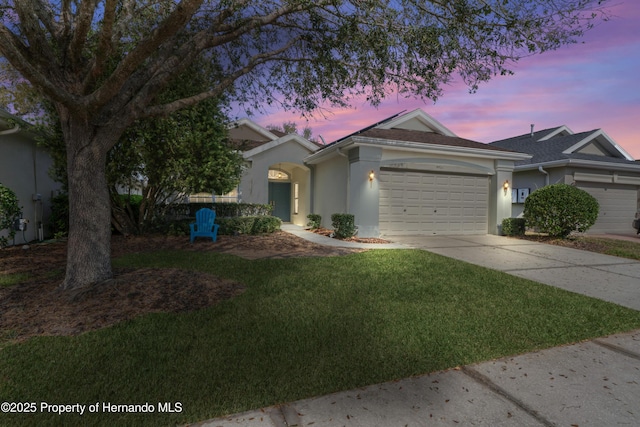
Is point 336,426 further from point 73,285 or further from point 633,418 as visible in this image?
point 73,285

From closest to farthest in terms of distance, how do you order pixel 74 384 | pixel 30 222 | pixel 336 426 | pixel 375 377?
pixel 336 426, pixel 74 384, pixel 375 377, pixel 30 222

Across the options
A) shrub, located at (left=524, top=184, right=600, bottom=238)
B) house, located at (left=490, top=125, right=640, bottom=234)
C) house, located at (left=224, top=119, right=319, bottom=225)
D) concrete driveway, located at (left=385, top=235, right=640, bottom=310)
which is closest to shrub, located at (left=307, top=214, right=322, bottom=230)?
house, located at (left=224, top=119, right=319, bottom=225)

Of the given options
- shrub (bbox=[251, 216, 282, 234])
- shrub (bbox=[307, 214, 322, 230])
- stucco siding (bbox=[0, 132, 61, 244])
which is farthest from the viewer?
shrub (bbox=[307, 214, 322, 230])

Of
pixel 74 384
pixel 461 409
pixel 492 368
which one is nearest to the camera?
pixel 461 409

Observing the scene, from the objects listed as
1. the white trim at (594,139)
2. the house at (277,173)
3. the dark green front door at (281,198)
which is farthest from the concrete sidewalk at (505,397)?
the white trim at (594,139)

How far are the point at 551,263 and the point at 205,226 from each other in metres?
8.75

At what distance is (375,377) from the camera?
2.67 m

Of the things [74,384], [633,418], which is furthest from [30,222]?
[633,418]

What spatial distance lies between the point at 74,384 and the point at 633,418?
3.93 m

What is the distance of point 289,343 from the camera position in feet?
10.6

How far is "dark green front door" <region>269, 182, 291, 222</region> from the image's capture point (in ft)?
56.5

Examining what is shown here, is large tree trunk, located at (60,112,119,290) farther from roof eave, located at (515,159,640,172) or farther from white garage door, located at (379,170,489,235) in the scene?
roof eave, located at (515,159,640,172)

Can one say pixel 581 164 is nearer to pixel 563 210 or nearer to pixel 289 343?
pixel 563 210

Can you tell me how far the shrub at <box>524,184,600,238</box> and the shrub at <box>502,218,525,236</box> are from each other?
2.36 feet
